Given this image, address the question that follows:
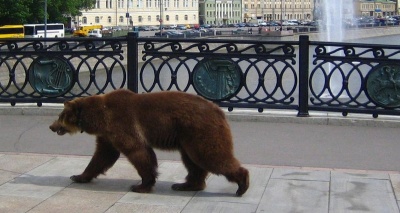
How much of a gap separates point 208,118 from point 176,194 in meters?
0.83

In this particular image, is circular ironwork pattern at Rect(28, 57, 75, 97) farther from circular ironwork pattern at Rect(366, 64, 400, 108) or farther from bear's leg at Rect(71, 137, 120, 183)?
circular ironwork pattern at Rect(366, 64, 400, 108)

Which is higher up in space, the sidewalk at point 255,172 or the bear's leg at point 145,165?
the bear's leg at point 145,165

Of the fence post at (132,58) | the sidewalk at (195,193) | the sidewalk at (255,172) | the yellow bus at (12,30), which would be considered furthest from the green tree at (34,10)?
the sidewalk at (195,193)

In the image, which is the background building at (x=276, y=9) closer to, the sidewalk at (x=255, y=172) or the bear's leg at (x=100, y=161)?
the sidewalk at (x=255, y=172)

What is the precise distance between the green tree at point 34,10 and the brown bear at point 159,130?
6716cm

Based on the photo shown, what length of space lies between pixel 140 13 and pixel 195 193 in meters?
135

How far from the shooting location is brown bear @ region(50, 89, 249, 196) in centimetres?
702

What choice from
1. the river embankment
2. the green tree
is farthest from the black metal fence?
the river embankment

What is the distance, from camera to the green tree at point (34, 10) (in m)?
74.1

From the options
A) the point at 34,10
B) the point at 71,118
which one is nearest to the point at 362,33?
the point at 34,10

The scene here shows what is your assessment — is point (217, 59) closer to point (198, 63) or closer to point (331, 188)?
point (198, 63)

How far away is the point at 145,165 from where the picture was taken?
7.18 meters

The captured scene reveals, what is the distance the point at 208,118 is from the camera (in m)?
7.10

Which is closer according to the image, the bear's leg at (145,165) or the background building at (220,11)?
the bear's leg at (145,165)
